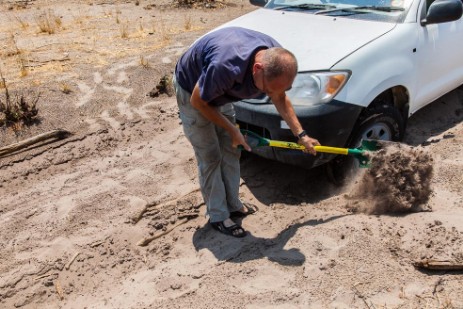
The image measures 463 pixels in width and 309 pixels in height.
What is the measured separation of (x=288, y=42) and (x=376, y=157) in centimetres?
123

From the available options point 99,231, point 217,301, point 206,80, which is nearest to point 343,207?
point 217,301

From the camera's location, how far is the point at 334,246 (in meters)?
3.49

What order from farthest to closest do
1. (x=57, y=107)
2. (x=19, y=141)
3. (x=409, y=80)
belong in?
(x=57, y=107)
(x=19, y=141)
(x=409, y=80)

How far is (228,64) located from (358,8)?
7.10 feet

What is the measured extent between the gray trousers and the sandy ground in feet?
0.75

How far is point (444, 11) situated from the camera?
4.29 m

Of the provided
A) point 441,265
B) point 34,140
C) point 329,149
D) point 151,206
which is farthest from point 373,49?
point 34,140

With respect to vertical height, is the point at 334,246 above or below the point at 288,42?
below

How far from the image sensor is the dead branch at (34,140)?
5293mm

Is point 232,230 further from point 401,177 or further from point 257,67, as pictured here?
point 257,67

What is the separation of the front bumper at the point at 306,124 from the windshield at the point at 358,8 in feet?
3.42

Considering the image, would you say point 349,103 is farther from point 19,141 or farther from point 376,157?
point 19,141

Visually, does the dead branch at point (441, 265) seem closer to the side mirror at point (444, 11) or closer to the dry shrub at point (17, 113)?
the side mirror at point (444, 11)

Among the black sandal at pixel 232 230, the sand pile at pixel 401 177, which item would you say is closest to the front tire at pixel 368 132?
the sand pile at pixel 401 177
